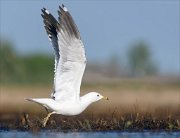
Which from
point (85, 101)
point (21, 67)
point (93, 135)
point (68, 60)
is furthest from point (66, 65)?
point (21, 67)

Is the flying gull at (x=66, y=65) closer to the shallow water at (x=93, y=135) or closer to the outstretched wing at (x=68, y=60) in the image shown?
the outstretched wing at (x=68, y=60)

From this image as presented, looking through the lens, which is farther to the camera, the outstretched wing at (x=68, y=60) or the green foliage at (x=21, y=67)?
the green foliage at (x=21, y=67)

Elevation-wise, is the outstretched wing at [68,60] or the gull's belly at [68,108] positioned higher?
the outstretched wing at [68,60]

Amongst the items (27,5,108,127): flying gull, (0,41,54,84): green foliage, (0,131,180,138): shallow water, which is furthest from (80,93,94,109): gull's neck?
(0,41,54,84): green foliage

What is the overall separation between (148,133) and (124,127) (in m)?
0.89

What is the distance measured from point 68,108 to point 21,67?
60.0 meters

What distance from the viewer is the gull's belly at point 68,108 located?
18312 millimetres

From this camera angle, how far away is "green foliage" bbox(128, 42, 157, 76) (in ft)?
301

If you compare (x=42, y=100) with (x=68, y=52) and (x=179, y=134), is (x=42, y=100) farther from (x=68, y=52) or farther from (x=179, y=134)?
(x=179, y=134)

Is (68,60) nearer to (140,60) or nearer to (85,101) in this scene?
(85,101)

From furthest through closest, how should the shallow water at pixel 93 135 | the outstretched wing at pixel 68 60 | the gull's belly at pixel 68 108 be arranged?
the gull's belly at pixel 68 108
the outstretched wing at pixel 68 60
the shallow water at pixel 93 135

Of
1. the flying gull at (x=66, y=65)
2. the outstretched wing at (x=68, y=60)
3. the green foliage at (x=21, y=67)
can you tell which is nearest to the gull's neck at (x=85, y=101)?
the flying gull at (x=66, y=65)

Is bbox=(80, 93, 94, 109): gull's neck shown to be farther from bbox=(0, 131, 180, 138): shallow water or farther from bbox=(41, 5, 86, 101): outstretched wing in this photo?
bbox=(0, 131, 180, 138): shallow water

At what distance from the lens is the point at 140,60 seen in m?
99.4
